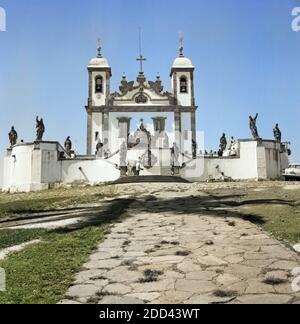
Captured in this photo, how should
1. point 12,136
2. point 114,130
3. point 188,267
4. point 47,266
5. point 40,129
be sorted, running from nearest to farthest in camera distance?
point 188,267 → point 47,266 → point 40,129 → point 12,136 → point 114,130

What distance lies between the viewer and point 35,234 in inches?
347

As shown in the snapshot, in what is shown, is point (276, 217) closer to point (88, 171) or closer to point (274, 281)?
point (274, 281)

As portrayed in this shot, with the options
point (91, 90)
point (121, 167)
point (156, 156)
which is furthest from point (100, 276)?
point (91, 90)

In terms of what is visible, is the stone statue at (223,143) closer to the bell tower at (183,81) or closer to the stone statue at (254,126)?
the stone statue at (254,126)

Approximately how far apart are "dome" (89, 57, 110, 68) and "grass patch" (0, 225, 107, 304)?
45906 millimetres

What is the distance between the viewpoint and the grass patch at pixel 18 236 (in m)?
8.06

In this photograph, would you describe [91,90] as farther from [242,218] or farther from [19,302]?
[19,302]

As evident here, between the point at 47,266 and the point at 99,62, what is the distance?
160 ft

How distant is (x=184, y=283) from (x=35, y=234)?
14.8 ft

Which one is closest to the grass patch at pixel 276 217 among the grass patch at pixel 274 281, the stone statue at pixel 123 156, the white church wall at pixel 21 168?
the grass patch at pixel 274 281

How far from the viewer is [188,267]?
5.87 m

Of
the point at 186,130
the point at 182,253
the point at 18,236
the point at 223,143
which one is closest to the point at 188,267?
the point at 182,253

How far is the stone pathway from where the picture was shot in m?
4.74

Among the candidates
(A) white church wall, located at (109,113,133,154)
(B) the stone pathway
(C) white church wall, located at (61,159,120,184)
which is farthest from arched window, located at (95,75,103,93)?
(B) the stone pathway
